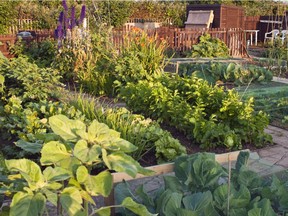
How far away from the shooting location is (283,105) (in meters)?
5.96

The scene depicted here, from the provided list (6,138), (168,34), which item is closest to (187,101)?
(6,138)

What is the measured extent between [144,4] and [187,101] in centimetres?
1927

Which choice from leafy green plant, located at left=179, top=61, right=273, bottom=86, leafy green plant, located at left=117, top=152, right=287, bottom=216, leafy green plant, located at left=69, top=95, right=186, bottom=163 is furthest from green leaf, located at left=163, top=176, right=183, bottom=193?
leafy green plant, located at left=179, top=61, right=273, bottom=86

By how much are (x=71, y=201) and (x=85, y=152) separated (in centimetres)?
20

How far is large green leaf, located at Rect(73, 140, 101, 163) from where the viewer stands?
1.70 metres

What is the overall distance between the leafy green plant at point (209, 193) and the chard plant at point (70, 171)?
0.44m

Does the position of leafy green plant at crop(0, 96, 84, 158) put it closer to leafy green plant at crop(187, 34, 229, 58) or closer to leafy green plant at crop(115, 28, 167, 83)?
leafy green plant at crop(115, 28, 167, 83)

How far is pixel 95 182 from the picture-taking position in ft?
5.84

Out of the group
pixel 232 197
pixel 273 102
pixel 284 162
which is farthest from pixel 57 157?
pixel 273 102

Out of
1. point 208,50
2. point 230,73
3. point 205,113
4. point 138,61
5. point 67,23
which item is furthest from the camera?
point 208,50

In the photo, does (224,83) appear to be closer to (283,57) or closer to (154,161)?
(283,57)

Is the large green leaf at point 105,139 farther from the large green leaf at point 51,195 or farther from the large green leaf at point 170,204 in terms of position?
the large green leaf at point 170,204

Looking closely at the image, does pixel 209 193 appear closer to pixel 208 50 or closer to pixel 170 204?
pixel 170 204

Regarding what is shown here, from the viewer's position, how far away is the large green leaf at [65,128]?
182 cm
